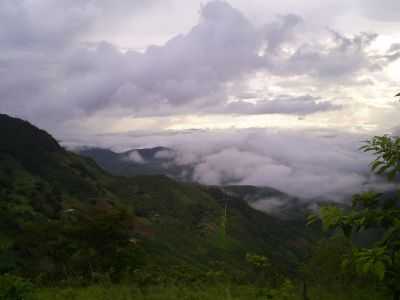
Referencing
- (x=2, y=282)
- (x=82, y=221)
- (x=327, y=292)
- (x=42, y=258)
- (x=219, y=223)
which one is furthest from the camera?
(x=42, y=258)

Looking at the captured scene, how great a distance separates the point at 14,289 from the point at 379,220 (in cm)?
885

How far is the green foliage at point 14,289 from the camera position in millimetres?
9055

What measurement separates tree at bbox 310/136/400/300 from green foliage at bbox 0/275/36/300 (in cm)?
814

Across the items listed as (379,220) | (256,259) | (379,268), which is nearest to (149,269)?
(256,259)

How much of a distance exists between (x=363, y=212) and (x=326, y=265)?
21.3 feet

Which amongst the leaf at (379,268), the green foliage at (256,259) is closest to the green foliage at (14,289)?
the green foliage at (256,259)

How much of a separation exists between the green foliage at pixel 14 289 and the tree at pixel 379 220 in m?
8.14

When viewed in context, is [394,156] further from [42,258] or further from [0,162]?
[0,162]

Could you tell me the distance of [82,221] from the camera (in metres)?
23.6

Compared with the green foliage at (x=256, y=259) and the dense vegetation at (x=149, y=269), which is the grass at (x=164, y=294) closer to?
the dense vegetation at (x=149, y=269)

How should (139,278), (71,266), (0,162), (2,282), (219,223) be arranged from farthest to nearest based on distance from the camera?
(0,162)
(71,266)
(139,278)
(2,282)
(219,223)

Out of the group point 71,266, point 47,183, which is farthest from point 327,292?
point 47,183

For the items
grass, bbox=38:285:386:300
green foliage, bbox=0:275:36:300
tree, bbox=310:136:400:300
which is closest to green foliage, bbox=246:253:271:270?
grass, bbox=38:285:386:300

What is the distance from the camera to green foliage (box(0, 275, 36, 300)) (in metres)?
9.05
